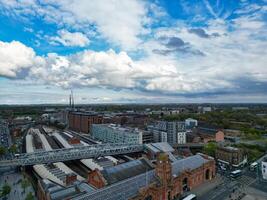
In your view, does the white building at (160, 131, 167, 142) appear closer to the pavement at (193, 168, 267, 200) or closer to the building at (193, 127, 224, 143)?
the building at (193, 127, 224, 143)

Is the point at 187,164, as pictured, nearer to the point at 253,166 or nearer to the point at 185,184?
the point at 185,184

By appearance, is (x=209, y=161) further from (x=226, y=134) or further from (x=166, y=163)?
(x=226, y=134)

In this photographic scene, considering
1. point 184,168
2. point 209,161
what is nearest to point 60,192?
point 184,168

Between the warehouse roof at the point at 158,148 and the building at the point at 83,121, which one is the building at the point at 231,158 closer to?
the warehouse roof at the point at 158,148

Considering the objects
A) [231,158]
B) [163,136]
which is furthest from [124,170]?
[163,136]

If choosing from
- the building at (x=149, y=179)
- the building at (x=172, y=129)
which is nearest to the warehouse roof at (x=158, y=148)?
the building at (x=172, y=129)

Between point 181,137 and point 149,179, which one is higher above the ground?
point 149,179

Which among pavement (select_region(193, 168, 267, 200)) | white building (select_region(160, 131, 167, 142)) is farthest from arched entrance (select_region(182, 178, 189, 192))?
white building (select_region(160, 131, 167, 142))
